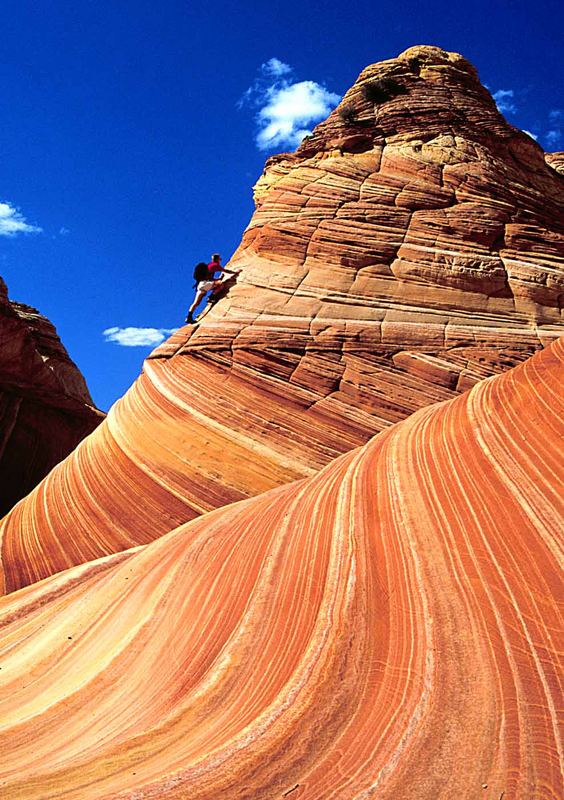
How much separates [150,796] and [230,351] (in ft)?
26.4

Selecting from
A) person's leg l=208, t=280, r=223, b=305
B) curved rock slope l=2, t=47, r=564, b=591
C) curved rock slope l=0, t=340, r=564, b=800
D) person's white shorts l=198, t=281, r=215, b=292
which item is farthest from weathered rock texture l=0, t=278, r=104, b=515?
curved rock slope l=0, t=340, r=564, b=800

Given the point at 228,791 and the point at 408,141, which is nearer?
the point at 228,791

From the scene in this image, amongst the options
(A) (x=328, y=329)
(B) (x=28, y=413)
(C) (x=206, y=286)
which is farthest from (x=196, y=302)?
(B) (x=28, y=413)

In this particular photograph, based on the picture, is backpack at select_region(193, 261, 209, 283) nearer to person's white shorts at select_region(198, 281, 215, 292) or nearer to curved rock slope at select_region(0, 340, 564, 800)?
person's white shorts at select_region(198, 281, 215, 292)

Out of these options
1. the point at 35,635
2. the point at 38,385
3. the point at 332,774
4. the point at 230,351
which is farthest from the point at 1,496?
the point at 332,774

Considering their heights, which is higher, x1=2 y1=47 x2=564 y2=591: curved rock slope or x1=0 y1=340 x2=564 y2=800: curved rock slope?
x1=2 y1=47 x2=564 y2=591: curved rock slope

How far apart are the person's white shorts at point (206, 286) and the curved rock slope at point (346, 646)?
6521 millimetres

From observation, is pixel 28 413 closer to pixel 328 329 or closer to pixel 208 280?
pixel 208 280

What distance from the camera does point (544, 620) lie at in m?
3.70

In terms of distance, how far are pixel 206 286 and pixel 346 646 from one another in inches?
362

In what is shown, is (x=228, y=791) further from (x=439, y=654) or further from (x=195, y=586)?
(x=195, y=586)

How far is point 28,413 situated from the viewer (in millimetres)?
22141

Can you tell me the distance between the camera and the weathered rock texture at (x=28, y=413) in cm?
2069

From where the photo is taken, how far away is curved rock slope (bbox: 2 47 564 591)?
9.45 metres
